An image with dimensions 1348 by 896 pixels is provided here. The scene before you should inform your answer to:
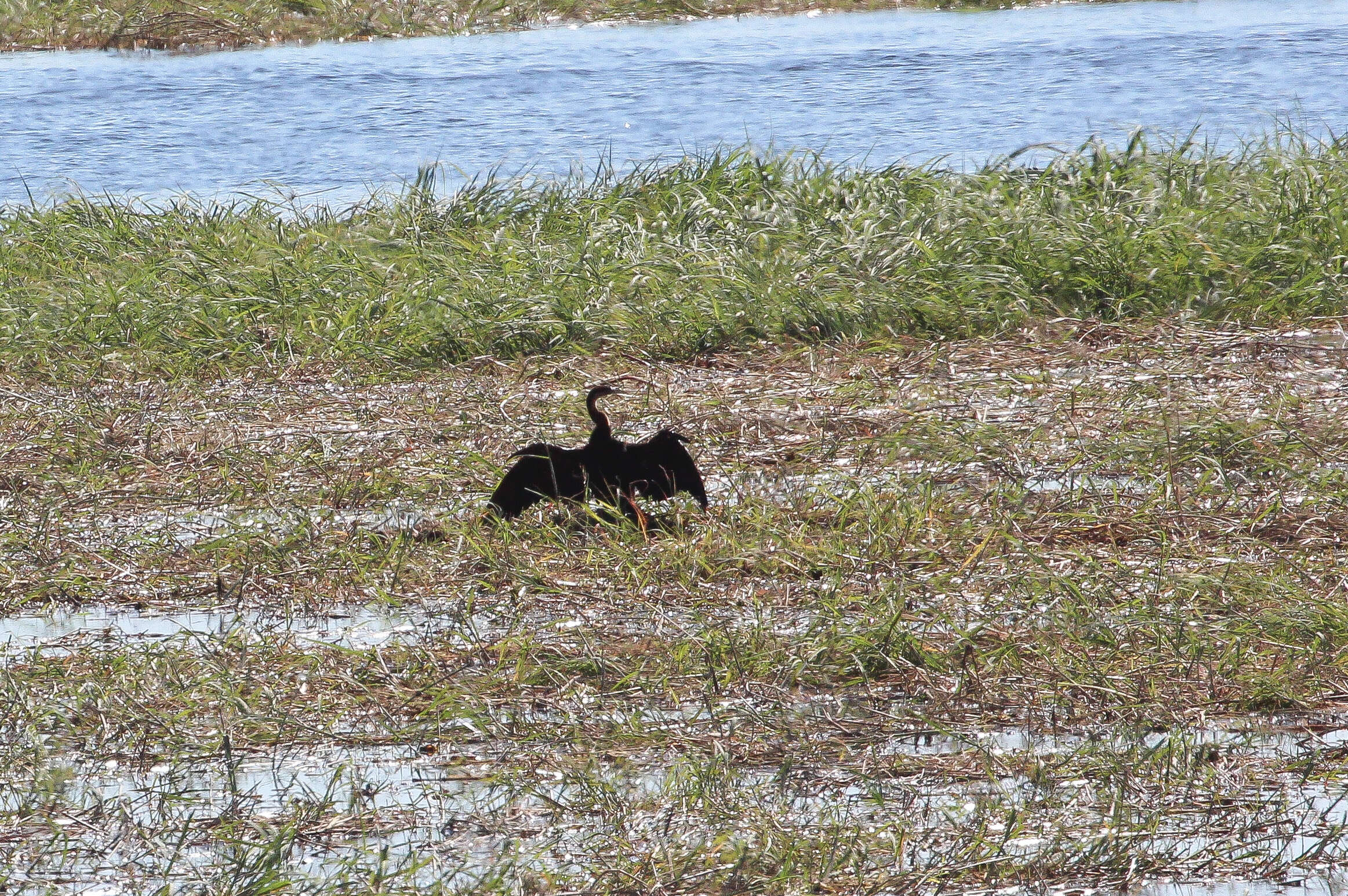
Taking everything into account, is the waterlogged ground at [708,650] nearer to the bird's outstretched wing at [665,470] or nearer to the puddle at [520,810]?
the puddle at [520,810]

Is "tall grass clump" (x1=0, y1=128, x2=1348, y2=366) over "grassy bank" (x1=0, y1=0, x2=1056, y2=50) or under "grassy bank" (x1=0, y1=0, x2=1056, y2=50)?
under

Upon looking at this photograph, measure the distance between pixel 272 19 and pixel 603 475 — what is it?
15.6 meters

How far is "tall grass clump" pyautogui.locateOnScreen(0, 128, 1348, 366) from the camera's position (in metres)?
7.24

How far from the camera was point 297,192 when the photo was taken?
Result: 11.6 meters

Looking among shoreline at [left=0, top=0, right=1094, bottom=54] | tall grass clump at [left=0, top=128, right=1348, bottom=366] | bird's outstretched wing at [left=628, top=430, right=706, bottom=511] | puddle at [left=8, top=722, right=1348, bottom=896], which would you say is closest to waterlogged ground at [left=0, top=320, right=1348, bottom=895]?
puddle at [left=8, top=722, right=1348, bottom=896]

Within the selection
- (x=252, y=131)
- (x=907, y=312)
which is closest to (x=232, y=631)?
(x=907, y=312)

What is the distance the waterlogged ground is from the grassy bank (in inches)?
537

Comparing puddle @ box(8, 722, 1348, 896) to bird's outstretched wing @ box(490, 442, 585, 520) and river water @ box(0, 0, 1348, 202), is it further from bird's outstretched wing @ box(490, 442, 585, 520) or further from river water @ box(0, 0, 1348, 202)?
river water @ box(0, 0, 1348, 202)

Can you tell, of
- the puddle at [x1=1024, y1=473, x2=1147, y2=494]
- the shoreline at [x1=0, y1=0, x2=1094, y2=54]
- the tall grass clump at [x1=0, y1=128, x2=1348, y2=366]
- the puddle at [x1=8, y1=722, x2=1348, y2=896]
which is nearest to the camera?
the puddle at [x1=8, y1=722, x2=1348, y2=896]

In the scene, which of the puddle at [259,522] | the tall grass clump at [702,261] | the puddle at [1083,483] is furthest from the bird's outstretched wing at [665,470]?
the tall grass clump at [702,261]

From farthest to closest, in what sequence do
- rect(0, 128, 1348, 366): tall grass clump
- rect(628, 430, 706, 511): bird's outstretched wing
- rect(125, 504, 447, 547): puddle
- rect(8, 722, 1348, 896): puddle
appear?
rect(0, 128, 1348, 366): tall grass clump
rect(125, 504, 447, 547): puddle
rect(628, 430, 706, 511): bird's outstretched wing
rect(8, 722, 1348, 896): puddle

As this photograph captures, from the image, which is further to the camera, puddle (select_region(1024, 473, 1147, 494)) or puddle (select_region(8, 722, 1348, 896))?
puddle (select_region(1024, 473, 1147, 494))

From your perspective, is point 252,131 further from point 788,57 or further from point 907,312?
point 907,312

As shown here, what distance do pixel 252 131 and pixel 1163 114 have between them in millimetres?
7478
